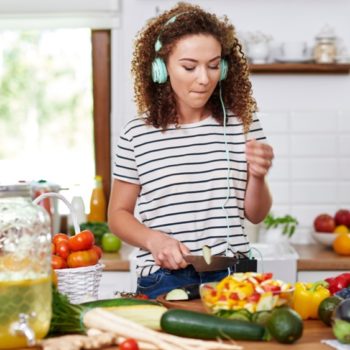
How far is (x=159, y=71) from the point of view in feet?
8.16

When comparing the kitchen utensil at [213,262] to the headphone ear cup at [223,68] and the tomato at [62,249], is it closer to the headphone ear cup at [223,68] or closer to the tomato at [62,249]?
the tomato at [62,249]

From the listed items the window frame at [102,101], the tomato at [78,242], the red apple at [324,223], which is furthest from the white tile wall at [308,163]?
the tomato at [78,242]

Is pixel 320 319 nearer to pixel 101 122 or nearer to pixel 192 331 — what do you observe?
pixel 192 331

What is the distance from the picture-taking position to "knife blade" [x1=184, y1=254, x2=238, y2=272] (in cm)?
228

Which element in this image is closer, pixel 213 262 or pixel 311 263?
pixel 213 262

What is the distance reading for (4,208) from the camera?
1.99 meters

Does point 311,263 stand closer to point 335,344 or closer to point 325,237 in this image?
point 325,237

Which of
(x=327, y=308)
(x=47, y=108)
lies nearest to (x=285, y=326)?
(x=327, y=308)

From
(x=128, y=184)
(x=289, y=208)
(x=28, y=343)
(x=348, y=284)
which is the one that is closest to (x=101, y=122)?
(x=289, y=208)

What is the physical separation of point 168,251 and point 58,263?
0.95ft

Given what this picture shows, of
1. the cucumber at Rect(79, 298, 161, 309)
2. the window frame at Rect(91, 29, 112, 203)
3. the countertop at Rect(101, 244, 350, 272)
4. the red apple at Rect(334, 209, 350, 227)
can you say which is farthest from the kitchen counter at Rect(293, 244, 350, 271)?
the cucumber at Rect(79, 298, 161, 309)

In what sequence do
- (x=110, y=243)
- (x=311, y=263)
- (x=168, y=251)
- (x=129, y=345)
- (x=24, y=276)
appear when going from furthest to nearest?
(x=110, y=243) → (x=311, y=263) → (x=168, y=251) → (x=24, y=276) → (x=129, y=345)

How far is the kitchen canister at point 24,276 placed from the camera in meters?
1.86

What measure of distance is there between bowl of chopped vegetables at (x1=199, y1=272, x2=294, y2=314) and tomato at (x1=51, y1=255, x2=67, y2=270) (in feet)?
1.42
